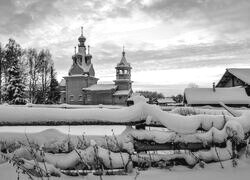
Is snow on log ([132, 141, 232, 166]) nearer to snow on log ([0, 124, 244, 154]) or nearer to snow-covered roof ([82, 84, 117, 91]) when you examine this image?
snow on log ([0, 124, 244, 154])

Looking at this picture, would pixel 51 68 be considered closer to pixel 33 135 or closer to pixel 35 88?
pixel 35 88

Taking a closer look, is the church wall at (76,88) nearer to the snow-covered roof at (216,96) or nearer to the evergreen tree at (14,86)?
the evergreen tree at (14,86)

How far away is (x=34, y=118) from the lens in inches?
155

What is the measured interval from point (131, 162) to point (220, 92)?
3281 cm


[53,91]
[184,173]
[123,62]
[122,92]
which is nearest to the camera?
[184,173]

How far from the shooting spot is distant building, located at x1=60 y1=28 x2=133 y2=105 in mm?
50625

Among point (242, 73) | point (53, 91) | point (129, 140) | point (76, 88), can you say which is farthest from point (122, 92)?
point (129, 140)

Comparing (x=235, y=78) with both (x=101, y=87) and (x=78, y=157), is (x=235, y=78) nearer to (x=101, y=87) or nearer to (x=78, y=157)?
(x=101, y=87)

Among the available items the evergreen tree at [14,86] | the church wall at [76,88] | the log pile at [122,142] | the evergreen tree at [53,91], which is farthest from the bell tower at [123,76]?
the log pile at [122,142]

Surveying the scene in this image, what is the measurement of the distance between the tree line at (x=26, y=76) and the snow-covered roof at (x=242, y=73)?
2910 cm

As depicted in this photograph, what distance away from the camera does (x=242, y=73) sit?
38062 mm

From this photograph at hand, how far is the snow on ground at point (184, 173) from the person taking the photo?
3.50m

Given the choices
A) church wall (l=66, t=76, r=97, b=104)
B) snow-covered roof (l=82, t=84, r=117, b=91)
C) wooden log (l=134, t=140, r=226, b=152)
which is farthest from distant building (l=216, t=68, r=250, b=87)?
wooden log (l=134, t=140, r=226, b=152)

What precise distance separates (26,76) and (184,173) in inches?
1698
